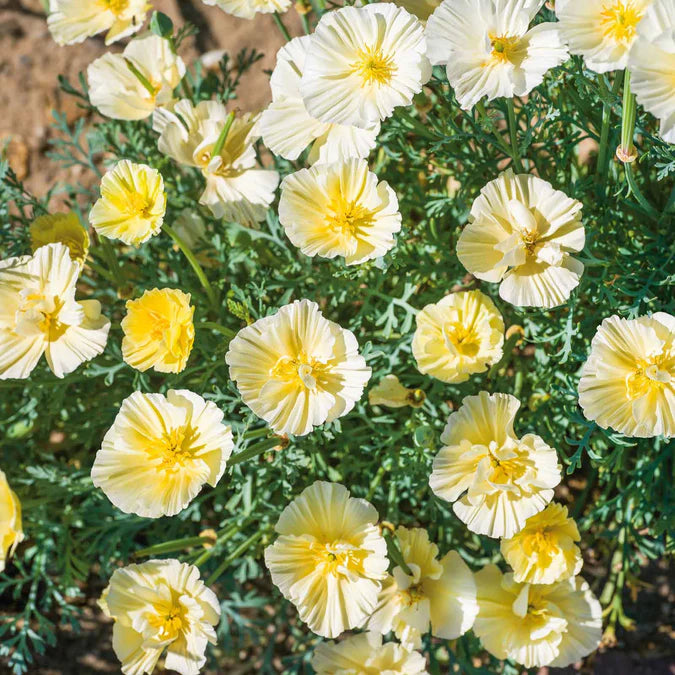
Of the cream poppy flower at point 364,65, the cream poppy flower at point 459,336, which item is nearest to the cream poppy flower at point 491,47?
the cream poppy flower at point 364,65

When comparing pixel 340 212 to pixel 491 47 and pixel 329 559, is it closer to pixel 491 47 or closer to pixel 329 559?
pixel 491 47

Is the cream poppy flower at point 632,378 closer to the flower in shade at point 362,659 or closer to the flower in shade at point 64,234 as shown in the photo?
the flower in shade at point 362,659

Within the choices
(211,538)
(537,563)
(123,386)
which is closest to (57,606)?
(123,386)

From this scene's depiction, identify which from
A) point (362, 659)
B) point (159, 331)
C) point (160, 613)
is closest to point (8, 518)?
point (160, 613)

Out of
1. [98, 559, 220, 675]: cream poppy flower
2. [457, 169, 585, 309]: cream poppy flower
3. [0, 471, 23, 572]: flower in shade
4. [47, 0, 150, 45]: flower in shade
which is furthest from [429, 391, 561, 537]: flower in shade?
[47, 0, 150, 45]: flower in shade

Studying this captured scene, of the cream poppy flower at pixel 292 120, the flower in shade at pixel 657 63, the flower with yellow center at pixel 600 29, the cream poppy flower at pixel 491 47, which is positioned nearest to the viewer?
the flower in shade at pixel 657 63

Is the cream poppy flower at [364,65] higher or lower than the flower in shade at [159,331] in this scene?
higher
